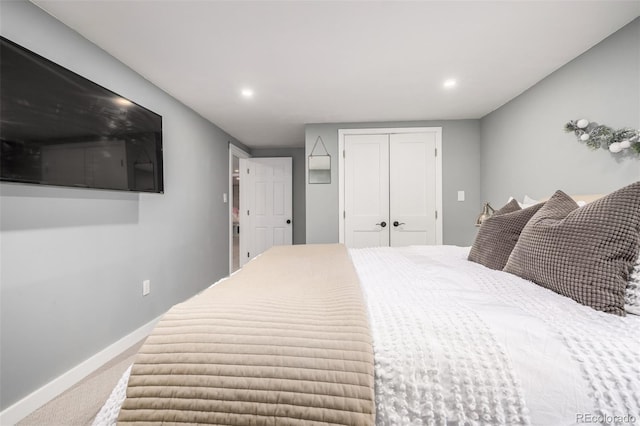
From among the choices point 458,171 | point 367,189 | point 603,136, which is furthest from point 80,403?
point 458,171

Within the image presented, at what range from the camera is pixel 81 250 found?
5.58ft

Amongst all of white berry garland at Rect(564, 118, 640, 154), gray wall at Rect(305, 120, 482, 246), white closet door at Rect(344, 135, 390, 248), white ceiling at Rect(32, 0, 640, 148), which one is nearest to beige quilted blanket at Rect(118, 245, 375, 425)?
white ceiling at Rect(32, 0, 640, 148)

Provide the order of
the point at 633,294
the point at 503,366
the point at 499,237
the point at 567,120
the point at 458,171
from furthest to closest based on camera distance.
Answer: the point at 458,171
the point at 567,120
the point at 499,237
the point at 633,294
the point at 503,366

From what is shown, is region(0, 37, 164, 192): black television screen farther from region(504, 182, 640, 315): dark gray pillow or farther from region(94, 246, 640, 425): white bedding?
region(504, 182, 640, 315): dark gray pillow

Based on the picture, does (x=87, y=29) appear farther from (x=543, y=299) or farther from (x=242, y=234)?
(x=242, y=234)

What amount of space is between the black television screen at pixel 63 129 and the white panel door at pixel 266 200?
9.14ft

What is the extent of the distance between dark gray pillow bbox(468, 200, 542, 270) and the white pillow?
50 centimetres

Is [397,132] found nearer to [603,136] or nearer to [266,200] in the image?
[603,136]

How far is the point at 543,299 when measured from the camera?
89 centimetres

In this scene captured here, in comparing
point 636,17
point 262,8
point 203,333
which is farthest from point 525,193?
point 203,333

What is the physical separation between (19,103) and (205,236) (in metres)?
2.26

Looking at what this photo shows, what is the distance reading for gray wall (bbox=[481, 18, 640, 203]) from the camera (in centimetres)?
164

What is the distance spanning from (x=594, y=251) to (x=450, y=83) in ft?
6.71

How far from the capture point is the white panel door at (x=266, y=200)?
4.88 meters
